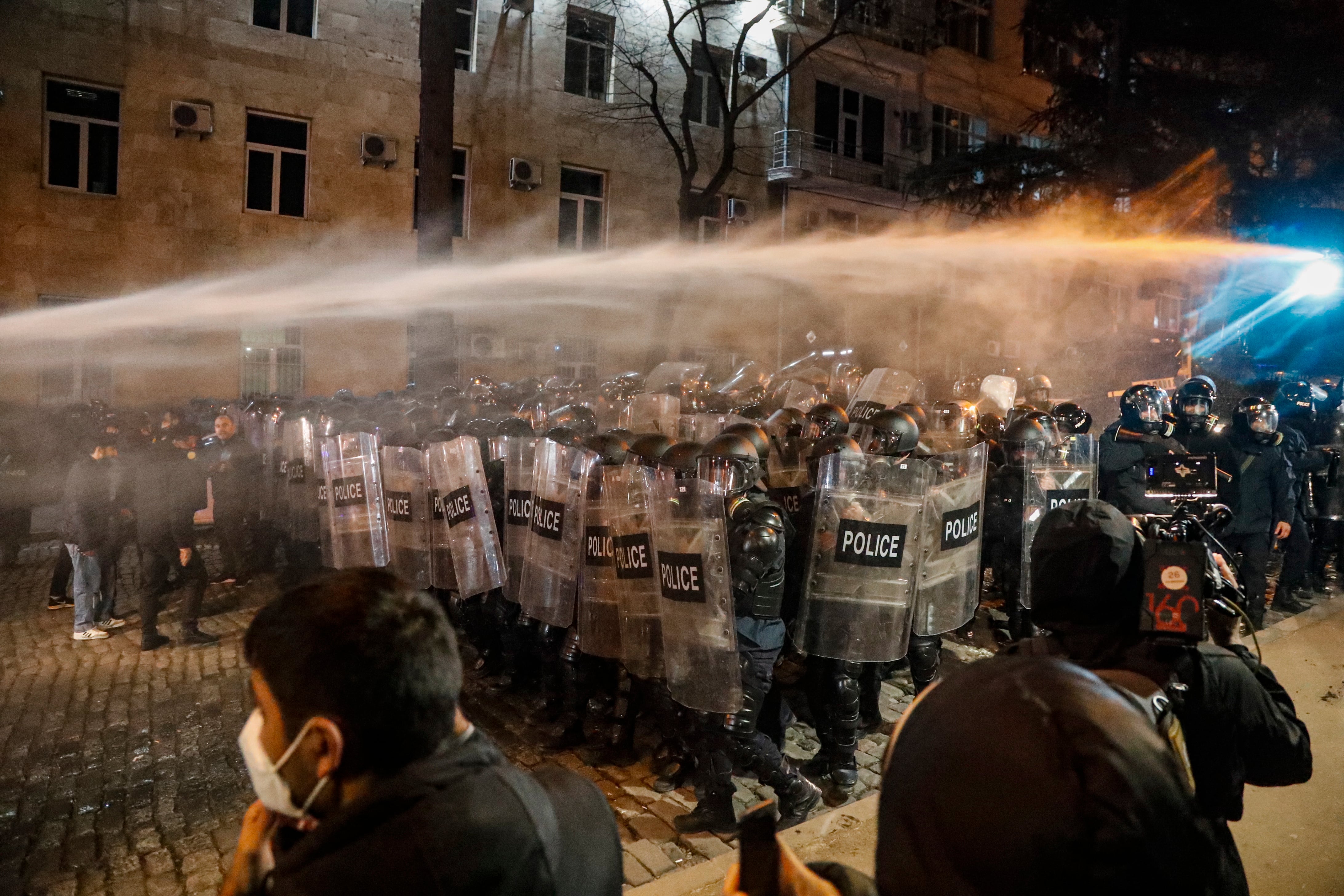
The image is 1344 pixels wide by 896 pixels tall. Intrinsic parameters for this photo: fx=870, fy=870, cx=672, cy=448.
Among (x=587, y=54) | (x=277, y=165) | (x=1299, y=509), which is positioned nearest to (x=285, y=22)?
(x=277, y=165)

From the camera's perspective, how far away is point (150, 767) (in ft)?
17.3

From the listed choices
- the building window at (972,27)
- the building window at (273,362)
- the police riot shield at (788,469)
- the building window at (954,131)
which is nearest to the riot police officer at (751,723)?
the police riot shield at (788,469)

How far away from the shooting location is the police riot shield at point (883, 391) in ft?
30.0

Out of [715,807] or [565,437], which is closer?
[715,807]

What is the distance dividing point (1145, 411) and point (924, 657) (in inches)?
130

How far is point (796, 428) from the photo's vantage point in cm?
696

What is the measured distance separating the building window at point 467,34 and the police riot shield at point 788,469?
1640cm

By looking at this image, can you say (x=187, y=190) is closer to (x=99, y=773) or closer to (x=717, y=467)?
(x=99, y=773)

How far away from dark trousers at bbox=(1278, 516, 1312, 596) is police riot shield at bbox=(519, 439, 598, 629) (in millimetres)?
A: 7198

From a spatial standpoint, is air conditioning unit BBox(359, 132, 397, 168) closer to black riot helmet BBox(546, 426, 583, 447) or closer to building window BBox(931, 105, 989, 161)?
black riot helmet BBox(546, 426, 583, 447)

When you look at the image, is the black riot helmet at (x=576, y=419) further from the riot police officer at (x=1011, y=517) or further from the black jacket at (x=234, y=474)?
the riot police officer at (x=1011, y=517)

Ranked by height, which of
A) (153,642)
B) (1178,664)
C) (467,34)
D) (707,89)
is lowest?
(153,642)

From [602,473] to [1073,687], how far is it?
13.2 ft

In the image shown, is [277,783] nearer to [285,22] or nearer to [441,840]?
[441,840]
